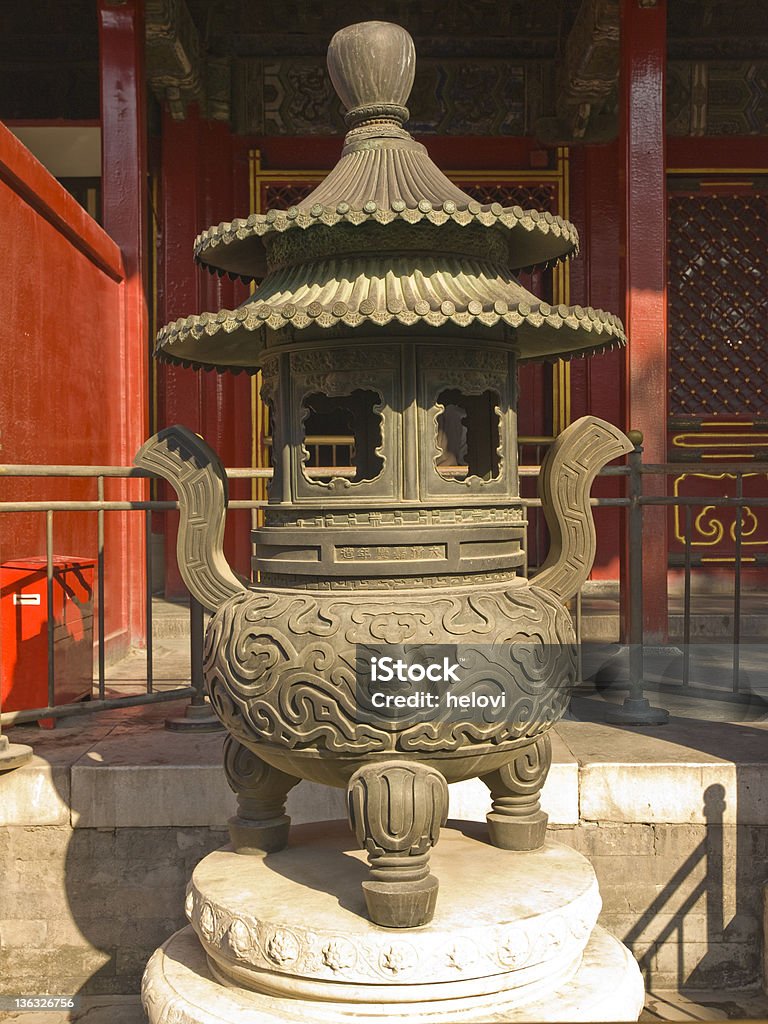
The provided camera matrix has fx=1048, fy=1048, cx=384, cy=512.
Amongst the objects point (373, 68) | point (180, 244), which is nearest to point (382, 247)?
point (373, 68)

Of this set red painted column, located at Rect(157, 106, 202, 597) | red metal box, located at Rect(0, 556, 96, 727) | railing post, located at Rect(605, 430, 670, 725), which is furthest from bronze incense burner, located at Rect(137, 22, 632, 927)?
red painted column, located at Rect(157, 106, 202, 597)

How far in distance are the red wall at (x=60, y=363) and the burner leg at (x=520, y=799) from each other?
2.68 m

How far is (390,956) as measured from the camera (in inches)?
97.4

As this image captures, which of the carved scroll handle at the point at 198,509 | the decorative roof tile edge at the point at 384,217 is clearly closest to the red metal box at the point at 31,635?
the carved scroll handle at the point at 198,509

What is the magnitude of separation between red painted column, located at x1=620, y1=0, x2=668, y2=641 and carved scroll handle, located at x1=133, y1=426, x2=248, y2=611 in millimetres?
3676

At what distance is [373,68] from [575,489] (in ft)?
4.37

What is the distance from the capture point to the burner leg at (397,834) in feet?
8.30

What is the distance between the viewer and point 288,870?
9.66 feet

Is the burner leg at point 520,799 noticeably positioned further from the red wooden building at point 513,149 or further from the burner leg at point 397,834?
the red wooden building at point 513,149

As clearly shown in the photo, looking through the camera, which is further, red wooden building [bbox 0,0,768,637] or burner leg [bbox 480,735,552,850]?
red wooden building [bbox 0,0,768,637]

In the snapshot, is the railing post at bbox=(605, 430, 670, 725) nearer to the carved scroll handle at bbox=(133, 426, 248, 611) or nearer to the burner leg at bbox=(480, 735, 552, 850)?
the burner leg at bbox=(480, 735, 552, 850)

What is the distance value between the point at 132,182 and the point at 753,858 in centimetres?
514

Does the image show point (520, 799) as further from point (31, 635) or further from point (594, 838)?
point (31, 635)

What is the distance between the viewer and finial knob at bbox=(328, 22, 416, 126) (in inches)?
116
